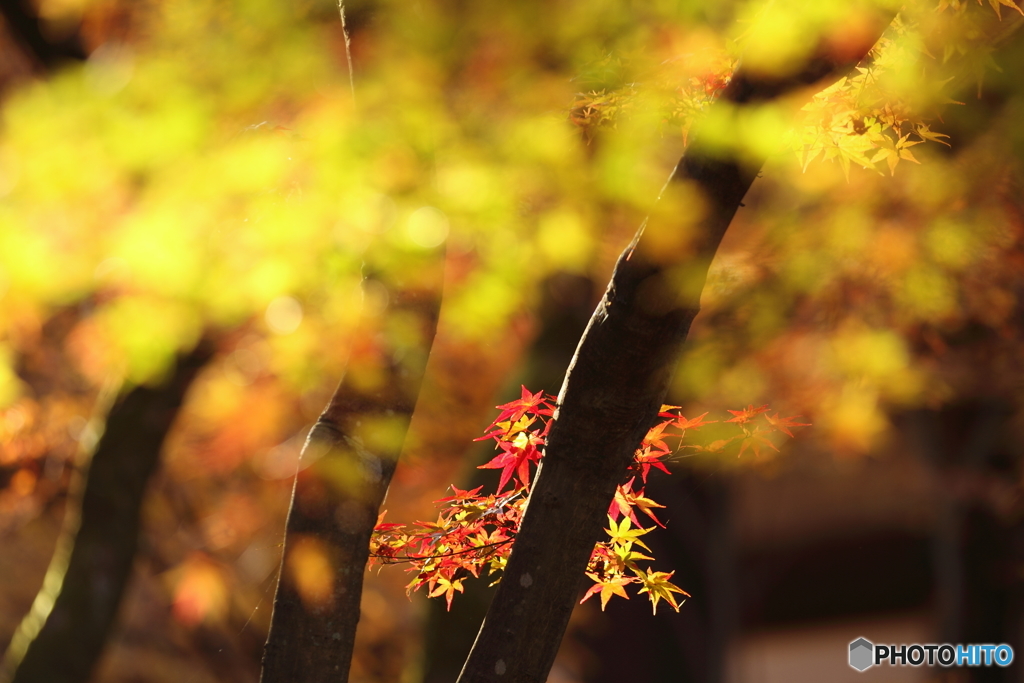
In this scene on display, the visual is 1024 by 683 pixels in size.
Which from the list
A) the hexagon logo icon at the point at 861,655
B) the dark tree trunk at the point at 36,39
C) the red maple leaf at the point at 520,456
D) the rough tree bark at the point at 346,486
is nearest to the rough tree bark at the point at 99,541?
the rough tree bark at the point at 346,486

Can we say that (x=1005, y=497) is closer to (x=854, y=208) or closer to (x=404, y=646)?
(x=854, y=208)

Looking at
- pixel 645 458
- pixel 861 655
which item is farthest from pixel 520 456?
pixel 861 655

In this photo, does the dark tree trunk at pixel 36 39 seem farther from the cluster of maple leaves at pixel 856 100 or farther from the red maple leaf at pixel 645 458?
the red maple leaf at pixel 645 458

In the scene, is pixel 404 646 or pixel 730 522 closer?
pixel 730 522

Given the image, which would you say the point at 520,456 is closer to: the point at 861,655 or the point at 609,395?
the point at 609,395

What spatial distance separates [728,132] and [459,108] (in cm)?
327

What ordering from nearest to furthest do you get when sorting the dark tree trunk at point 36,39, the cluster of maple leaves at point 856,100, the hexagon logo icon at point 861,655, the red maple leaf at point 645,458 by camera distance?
the red maple leaf at point 645,458
the cluster of maple leaves at point 856,100
the hexagon logo icon at point 861,655
the dark tree trunk at point 36,39

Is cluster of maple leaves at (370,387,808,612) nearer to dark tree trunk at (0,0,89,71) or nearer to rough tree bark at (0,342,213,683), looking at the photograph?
rough tree bark at (0,342,213,683)

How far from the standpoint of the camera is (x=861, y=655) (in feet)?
26.2

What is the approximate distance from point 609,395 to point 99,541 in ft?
14.2

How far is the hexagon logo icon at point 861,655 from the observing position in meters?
7.30

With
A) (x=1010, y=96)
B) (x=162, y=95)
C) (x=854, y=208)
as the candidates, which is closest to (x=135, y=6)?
(x=162, y=95)

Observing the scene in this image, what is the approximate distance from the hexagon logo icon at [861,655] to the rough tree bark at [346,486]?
6362mm

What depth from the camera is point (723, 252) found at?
200 inches
